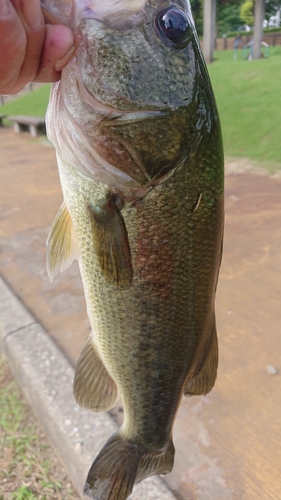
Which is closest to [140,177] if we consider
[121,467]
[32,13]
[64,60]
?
[64,60]

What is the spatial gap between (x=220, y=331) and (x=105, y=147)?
7.24 feet

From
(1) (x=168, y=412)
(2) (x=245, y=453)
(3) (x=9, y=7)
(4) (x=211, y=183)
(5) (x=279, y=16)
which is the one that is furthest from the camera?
(5) (x=279, y=16)

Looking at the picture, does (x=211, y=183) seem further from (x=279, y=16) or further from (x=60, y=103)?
(x=279, y=16)

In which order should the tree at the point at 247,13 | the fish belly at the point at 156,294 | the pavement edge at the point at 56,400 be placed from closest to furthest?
the fish belly at the point at 156,294 < the pavement edge at the point at 56,400 < the tree at the point at 247,13

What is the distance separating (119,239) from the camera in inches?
48.3

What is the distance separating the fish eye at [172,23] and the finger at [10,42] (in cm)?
36

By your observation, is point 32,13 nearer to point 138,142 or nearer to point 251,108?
point 138,142

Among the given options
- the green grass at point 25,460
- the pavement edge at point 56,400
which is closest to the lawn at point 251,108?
the pavement edge at point 56,400

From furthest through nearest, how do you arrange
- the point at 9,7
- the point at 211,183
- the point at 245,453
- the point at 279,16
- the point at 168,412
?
the point at 279,16
the point at 245,453
the point at 168,412
the point at 211,183
the point at 9,7

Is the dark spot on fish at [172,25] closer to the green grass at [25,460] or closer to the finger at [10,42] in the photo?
the finger at [10,42]

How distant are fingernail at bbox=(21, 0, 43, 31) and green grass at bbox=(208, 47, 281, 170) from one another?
6220 millimetres

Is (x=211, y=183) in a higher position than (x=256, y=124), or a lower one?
higher

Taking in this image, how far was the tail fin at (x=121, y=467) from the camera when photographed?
1.52 m

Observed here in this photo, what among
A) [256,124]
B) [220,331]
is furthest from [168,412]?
[256,124]
